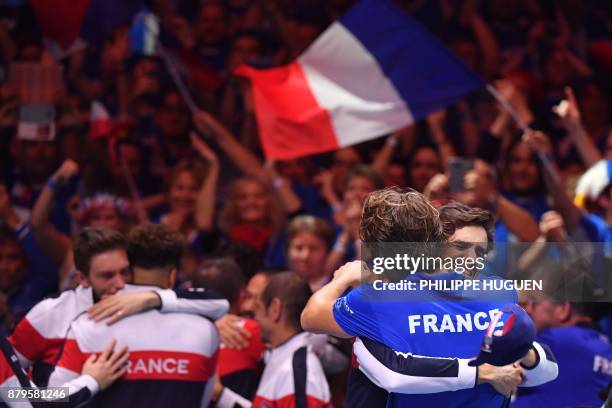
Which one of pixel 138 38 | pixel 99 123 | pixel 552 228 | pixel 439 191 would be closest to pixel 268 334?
pixel 552 228

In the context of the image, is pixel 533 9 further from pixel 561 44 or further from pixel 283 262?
pixel 283 262

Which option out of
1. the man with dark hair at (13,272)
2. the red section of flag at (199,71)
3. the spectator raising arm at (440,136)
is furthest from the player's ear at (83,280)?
the red section of flag at (199,71)

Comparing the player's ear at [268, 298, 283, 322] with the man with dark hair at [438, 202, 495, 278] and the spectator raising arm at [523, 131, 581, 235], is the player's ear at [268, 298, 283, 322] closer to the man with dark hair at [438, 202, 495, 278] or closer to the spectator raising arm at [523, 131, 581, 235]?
the man with dark hair at [438, 202, 495, 278]

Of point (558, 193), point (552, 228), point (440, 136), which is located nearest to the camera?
point (552, 228)

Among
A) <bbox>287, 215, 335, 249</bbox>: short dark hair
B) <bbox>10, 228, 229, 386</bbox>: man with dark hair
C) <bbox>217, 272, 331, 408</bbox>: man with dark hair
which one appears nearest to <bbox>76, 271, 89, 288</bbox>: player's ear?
<bbox>10, 228, 229, 386</bbox>: man with dark hair

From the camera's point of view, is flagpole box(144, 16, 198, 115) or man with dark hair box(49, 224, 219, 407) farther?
flagpole box(144, 16, 198, 115)

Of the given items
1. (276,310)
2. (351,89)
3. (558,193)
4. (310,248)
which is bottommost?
(310,248)

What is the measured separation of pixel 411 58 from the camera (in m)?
7.90

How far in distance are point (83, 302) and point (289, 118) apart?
2558 millimetres

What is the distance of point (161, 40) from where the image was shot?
10.4 meters

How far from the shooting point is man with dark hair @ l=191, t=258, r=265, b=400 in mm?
6344

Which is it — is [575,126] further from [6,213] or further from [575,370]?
[6,213]

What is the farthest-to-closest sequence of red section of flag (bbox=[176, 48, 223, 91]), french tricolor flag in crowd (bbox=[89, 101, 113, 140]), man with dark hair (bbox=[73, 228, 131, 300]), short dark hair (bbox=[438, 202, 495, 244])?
red section of flag (bbox=[176, 48, 223, 91]) < french tricolor flag in crowd (bbox=[89, 101, 113, 140]) < man with dark hair (bbox=[73, 228, 131, 300]) < short dark hair (bbox=[438, 202, 495, 244])

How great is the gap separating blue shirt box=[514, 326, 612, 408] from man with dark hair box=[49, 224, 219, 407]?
1592mm
